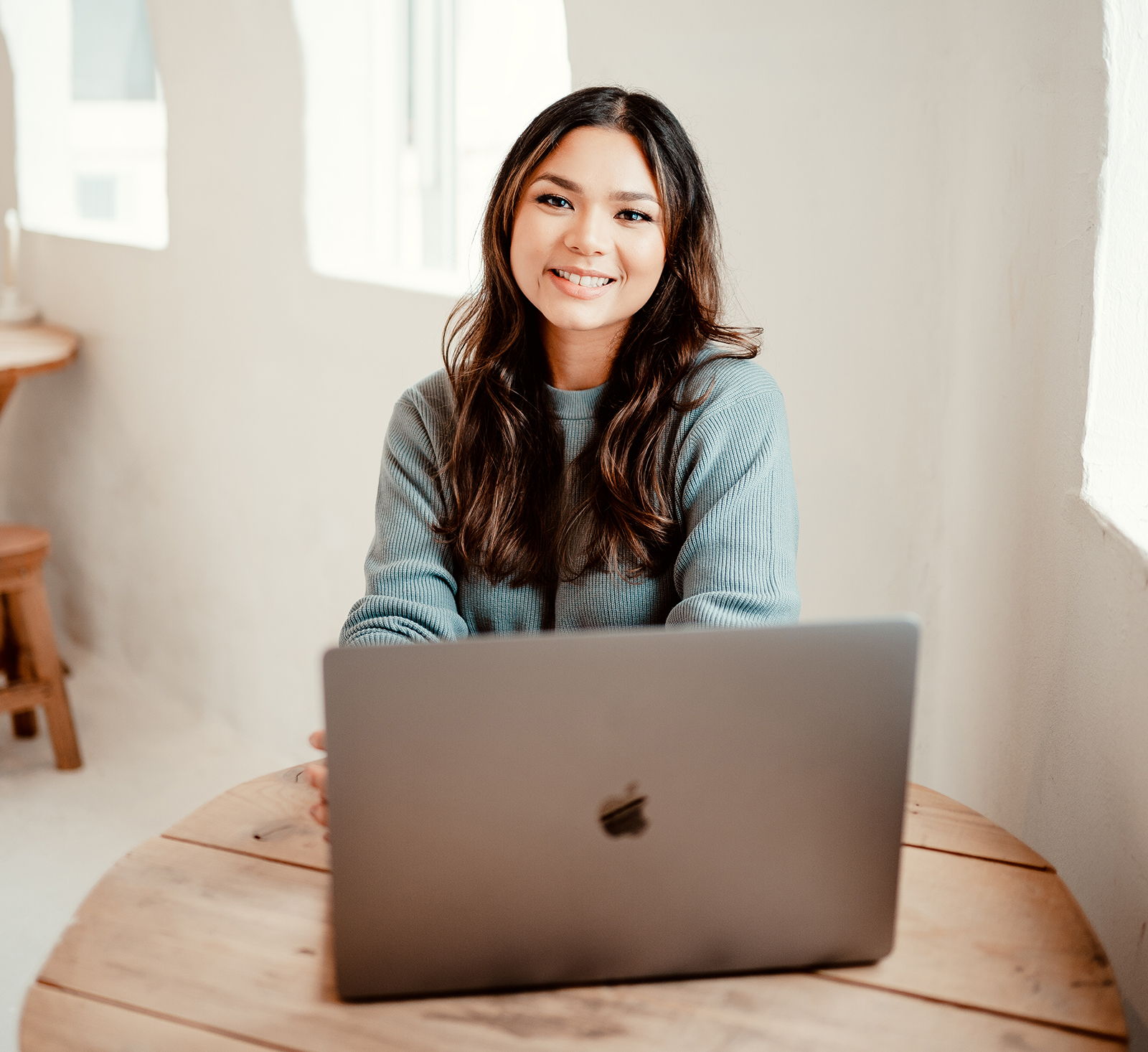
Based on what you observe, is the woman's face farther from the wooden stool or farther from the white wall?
the wooden stool

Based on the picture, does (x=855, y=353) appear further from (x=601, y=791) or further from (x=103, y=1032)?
(x=103, y=1032)

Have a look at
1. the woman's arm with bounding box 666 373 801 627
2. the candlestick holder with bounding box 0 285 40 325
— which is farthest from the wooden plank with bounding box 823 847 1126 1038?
the candlestick holder with bounding box 0 285 40 325

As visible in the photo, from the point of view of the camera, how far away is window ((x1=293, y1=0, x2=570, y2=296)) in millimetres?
2461

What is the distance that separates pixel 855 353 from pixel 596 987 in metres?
1.12

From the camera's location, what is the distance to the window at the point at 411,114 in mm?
2461

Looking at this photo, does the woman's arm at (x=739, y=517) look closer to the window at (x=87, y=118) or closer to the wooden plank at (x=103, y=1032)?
the wooden plank at (x=103, y=1032)

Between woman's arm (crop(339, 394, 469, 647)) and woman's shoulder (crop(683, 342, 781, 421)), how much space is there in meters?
0.33

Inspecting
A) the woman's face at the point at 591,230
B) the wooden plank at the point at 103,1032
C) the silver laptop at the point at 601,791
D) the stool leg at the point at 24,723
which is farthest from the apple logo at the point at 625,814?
the stool leg at the point at 24,723

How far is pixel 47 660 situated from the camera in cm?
280

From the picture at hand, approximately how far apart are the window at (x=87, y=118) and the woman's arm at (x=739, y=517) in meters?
2.16

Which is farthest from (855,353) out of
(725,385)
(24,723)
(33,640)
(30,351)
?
(24,723)

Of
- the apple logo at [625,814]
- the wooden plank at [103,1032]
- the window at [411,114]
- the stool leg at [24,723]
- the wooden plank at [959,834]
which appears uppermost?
the window at [411,114]

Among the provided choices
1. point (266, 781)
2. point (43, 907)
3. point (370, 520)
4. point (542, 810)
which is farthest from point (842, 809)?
point (43, 907)

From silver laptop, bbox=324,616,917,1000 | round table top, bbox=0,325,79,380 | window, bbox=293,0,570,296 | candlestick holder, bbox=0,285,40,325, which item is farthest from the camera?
candlestick holder, bbox=0,285,40,325
